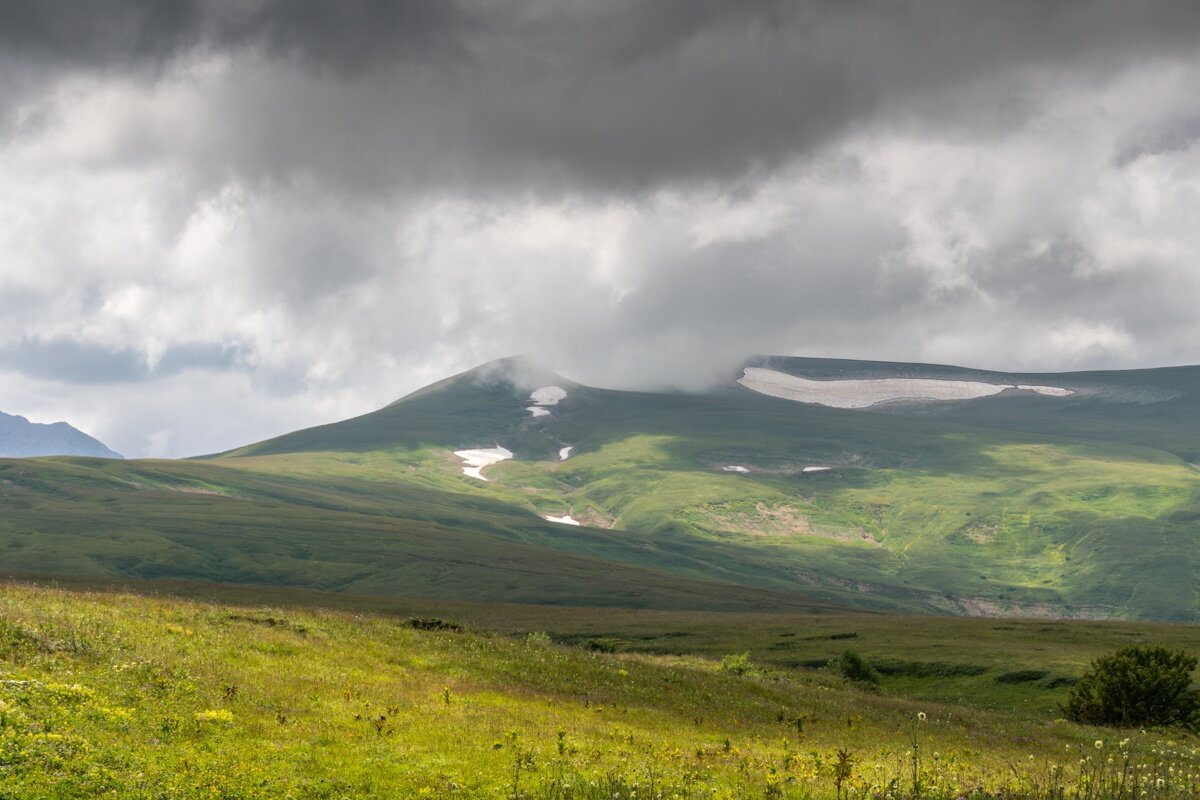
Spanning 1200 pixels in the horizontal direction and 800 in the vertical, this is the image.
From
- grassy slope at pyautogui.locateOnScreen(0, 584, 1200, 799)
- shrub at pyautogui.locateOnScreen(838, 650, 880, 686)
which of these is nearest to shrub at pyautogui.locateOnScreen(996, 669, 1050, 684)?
shrub at pyautogui.locateOnScreen(838, 650, 880, 686)

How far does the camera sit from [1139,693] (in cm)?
4272

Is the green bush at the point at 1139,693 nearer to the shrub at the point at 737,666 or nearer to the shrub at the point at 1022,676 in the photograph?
the shrub at the point at 737,666

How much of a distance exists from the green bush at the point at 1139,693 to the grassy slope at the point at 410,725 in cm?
337

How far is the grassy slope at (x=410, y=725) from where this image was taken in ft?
62.2

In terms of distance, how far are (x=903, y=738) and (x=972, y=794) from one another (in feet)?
48.5

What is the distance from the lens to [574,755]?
2281cm

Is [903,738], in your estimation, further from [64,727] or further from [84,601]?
[84,601]

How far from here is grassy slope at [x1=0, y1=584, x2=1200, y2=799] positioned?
746 inches

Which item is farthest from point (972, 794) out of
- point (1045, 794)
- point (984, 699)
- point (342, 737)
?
point (984, 699)

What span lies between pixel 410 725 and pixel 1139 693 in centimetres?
3426

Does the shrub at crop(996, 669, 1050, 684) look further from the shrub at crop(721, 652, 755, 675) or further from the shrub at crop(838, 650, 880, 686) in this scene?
the shrub at crop(721, 652, 755, 675)

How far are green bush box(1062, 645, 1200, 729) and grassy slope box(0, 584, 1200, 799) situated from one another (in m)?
3.37

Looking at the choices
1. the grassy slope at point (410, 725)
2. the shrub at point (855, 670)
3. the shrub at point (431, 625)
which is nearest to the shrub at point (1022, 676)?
the shrub at point (855, 670)

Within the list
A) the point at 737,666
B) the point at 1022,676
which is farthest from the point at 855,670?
the point at 1022,676
